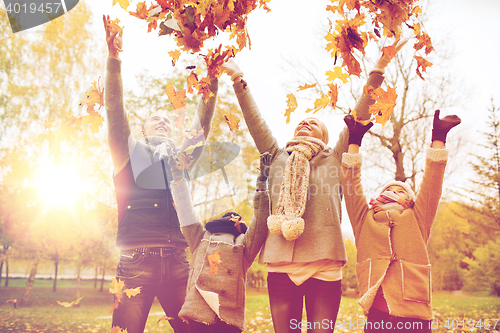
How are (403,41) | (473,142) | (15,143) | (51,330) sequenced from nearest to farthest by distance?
1. (403,41)
2. (51,330)
3. (473,142)
4. (15,143)

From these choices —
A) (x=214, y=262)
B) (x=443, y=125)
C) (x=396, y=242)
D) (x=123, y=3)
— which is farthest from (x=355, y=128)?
(x=123, y=3)

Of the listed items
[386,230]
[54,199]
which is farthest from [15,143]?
[386,230]

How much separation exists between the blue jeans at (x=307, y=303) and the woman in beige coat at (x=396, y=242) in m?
0.24

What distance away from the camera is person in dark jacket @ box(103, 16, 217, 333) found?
2230 millimetres

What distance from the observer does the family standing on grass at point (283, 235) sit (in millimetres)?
2021

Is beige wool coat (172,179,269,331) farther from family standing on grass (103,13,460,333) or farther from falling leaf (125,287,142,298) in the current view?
falling leaf (125,287,142,298)

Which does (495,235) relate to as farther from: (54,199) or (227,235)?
(54,199)

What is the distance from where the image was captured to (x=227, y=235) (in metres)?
2.34

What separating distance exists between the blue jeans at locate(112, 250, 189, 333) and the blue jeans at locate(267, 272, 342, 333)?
713 millimetres

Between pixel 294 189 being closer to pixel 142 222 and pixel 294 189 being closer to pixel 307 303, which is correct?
pixel 307 303

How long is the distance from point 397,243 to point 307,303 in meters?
0.75

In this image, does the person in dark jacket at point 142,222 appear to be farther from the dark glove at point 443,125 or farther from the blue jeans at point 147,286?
the dark glove at point 443,125

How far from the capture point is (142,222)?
7.75ft

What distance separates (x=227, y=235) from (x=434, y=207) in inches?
58.0
